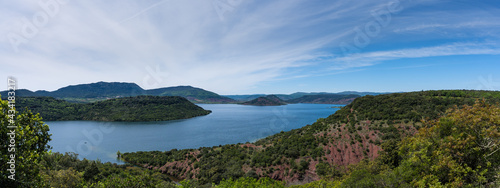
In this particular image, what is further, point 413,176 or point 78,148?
point 78,148

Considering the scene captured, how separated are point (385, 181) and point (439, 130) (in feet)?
15.7

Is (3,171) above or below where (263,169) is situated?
above

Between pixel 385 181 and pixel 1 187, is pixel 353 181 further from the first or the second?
pixel 1 187

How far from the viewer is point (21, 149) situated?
22.3ft

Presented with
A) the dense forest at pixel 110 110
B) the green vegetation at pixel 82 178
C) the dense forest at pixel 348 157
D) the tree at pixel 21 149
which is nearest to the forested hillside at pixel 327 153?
the dense forest at pixel 348 157

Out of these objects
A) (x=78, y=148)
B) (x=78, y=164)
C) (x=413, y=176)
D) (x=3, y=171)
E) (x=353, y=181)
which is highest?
(x=3, y=171)

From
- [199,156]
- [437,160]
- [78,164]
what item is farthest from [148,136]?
[437,160]

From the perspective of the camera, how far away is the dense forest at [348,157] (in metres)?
10.2

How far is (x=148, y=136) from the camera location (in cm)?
7538

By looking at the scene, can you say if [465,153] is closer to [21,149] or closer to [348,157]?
[21,149]

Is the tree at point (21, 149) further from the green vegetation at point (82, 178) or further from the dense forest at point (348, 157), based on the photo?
the green vegetation at point (82, 178)

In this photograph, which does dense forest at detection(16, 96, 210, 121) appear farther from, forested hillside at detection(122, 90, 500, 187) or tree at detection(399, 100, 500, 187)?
tree at detection(399, 100, 500, 187)

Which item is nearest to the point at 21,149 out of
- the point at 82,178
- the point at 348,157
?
the point at 82,178

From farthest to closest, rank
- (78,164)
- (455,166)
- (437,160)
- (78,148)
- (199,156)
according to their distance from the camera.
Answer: (78,148) < (199,156) < (78,164) < (437,160) < (455,166)
